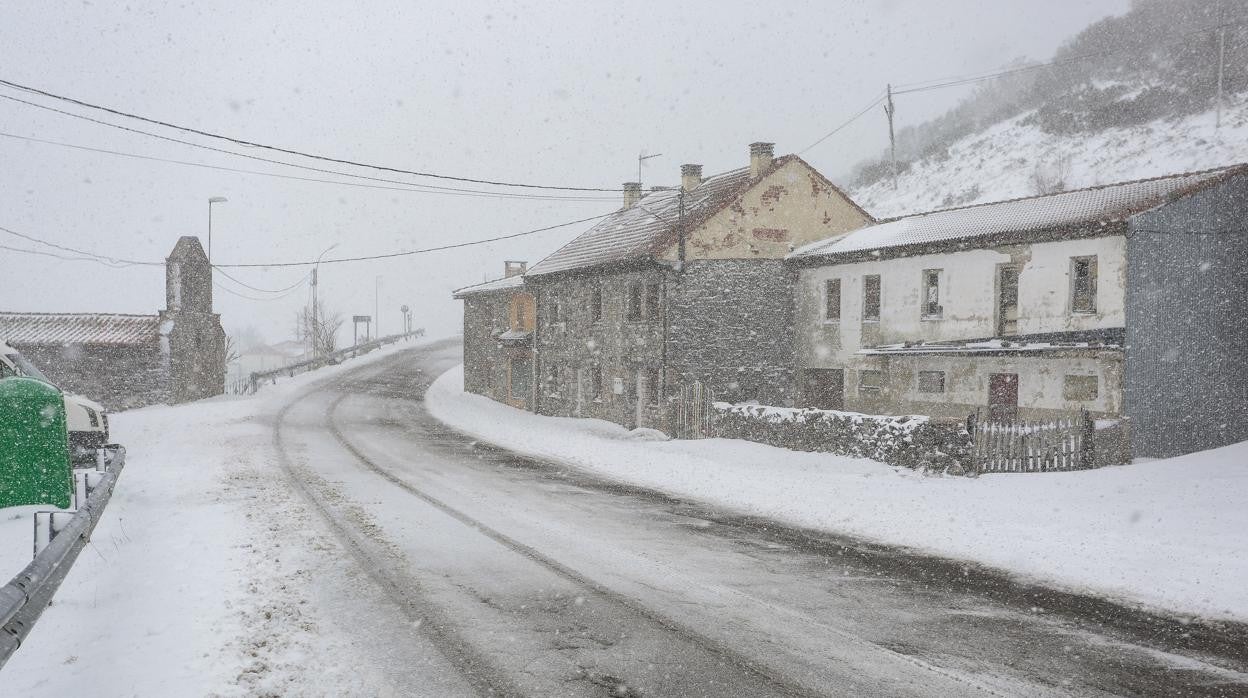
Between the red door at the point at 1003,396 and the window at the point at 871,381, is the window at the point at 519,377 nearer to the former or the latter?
the window at the point at 871,381

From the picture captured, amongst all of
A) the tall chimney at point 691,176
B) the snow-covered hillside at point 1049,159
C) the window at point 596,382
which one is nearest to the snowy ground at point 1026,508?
the window at point 596,382

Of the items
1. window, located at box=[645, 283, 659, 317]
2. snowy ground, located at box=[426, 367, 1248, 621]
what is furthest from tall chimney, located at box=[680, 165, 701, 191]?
snowy ground, located at box=[426, 367, 1248, 621]

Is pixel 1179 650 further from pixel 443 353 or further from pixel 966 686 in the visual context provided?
pixel 443 353

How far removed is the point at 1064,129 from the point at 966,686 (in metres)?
73.3

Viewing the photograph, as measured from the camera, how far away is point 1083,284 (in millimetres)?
21391

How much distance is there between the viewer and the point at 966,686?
5578mm

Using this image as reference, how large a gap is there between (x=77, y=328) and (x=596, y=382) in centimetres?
2243

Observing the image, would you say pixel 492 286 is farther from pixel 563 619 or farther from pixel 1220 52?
pixel 1220 52

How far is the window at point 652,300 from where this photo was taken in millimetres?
27016

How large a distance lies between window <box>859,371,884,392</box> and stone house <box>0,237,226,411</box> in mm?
27741

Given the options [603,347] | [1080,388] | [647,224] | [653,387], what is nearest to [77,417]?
[653,387]

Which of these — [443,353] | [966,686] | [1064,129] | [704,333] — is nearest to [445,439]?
[704,333]

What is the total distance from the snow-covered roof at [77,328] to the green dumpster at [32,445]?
2611cm

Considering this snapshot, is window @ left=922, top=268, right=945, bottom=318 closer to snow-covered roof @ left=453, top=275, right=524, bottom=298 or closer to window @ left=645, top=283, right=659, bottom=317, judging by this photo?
window @ left=645, top=283, right=659, bottom=317
